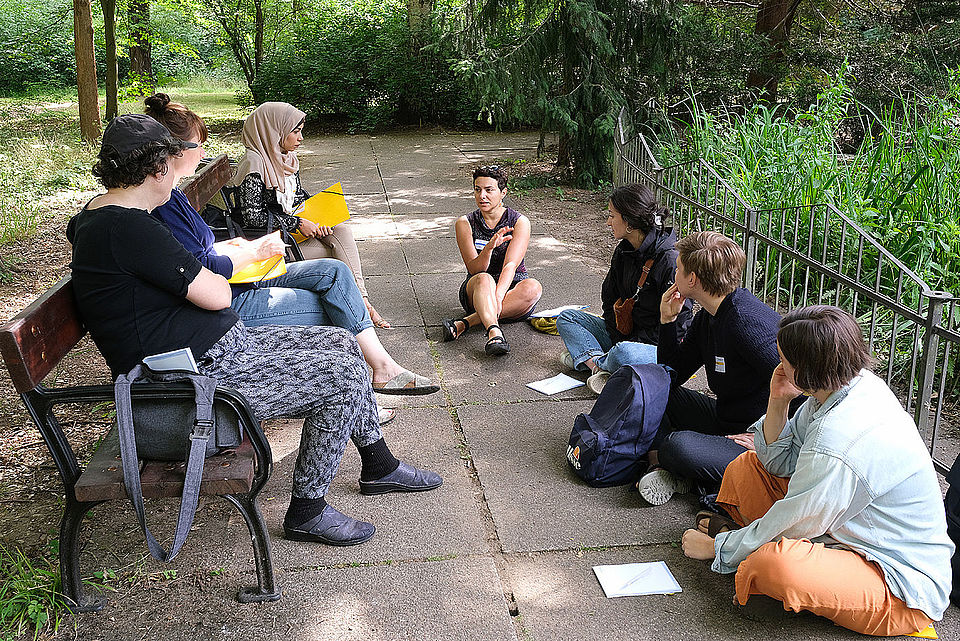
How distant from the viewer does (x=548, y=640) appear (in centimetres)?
253

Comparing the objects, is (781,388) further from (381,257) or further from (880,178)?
(381,257)

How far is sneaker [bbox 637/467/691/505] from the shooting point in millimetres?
3270

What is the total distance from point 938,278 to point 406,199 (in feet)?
20.1

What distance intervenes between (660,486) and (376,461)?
3.74ft

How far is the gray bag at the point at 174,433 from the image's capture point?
2.46 meters

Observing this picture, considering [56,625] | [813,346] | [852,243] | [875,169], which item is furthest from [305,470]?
[875,169]

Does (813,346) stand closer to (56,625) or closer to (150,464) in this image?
(150,464)

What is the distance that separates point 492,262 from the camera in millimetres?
5461

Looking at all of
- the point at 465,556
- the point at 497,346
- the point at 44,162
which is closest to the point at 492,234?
the point at 497,346

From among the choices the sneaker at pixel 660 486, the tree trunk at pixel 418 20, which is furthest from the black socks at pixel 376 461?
the tree trunk at pixel 418 20

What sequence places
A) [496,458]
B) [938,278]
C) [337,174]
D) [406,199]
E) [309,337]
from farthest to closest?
[337,174] → [406,199] → [938,278] → [496,458] → [309,337]

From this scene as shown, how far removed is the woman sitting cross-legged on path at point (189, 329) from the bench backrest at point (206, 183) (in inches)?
90.5

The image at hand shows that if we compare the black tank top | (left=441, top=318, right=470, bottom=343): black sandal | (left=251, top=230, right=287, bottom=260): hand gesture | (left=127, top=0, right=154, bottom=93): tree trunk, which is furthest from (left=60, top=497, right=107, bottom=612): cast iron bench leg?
(left=127, top=0, right=154, bottom=93): tree trunk

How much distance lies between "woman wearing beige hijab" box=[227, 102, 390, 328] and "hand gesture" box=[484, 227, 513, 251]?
852 mm
